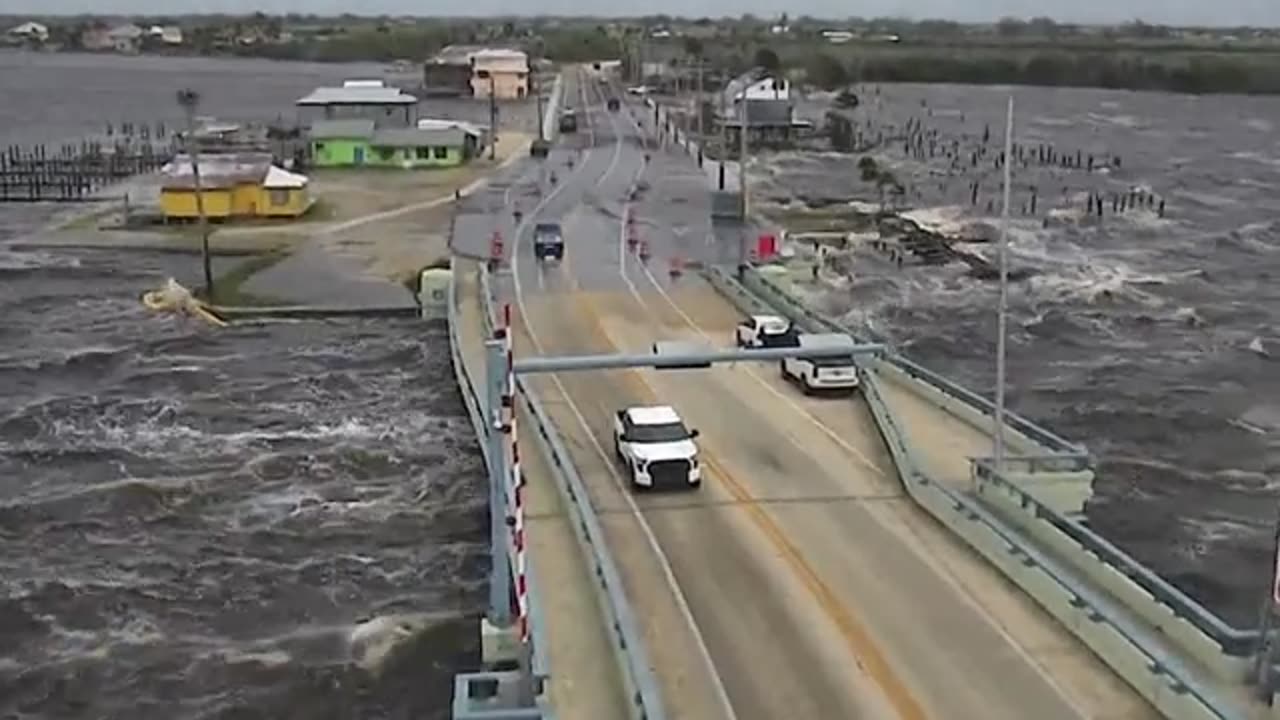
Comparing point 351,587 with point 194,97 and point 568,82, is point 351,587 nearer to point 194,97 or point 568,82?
point 194,97

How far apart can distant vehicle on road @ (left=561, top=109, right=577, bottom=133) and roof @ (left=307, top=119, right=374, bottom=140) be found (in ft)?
72.1

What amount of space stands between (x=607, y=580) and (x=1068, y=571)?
8158 millimetres

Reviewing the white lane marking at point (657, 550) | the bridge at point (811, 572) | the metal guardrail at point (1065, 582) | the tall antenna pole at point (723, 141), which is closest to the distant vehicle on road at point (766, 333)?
the bridge at point (811, 572)

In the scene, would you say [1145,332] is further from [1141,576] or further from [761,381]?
[1141,576]

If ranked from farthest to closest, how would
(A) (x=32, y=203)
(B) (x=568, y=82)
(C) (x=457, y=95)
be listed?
(B) (x=568, y=82)
(C) (x=457, y=95)
(A) (x=32, y=203)

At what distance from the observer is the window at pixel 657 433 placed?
1203 inches

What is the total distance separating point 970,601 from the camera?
2409cm

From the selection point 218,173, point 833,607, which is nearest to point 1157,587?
point 833,607

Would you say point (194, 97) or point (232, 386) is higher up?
point (194, 97)

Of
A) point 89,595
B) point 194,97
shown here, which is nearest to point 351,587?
point 89,595

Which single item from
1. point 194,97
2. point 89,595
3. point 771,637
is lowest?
point 89,595

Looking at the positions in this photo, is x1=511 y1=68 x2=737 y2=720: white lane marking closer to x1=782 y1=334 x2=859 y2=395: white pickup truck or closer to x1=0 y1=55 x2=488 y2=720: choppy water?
x1=0 y1=55 x2=488 y2=720: choppy water

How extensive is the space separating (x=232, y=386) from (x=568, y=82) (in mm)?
151925

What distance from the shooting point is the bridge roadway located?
68.8 feet
